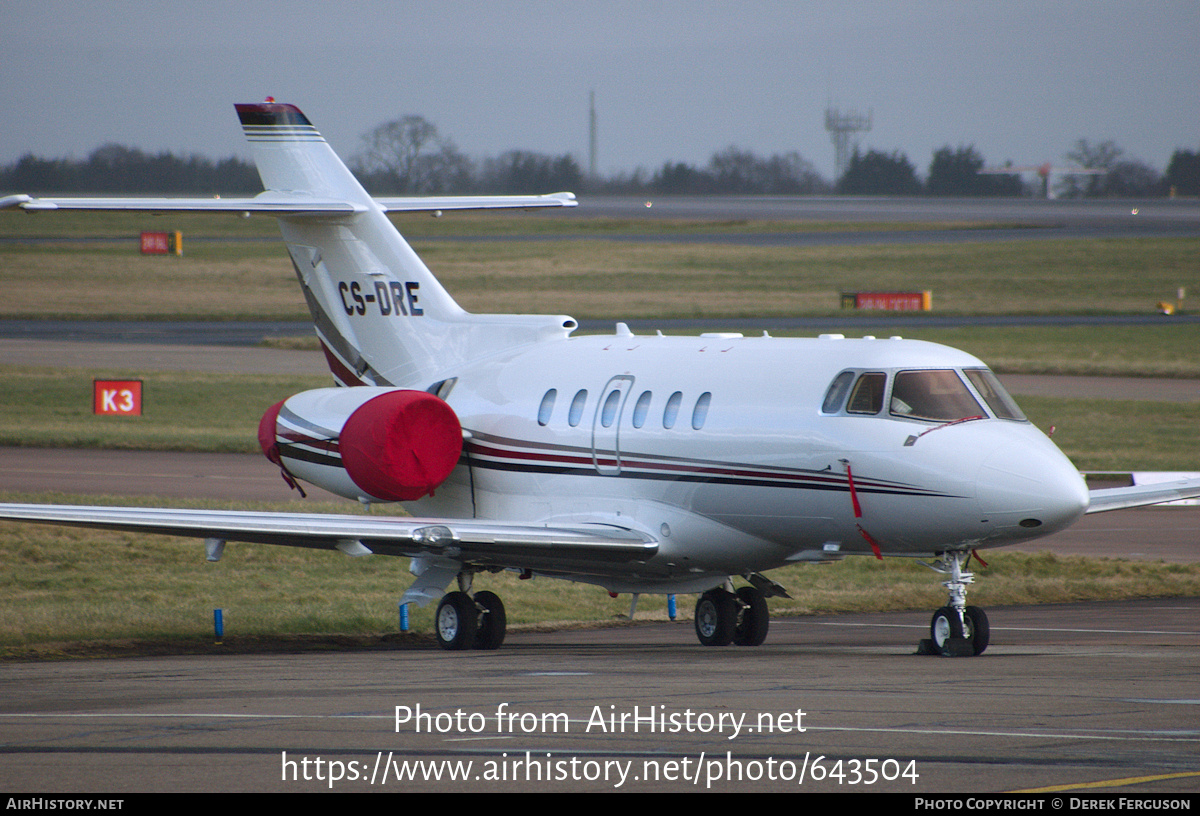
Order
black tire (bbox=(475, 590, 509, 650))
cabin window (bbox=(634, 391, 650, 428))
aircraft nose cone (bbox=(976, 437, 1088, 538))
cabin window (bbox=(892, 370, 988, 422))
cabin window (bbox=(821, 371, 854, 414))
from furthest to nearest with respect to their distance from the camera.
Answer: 1. black tire (bbox=(475, 590, 509, 650))
2. cabin window (bbox=(634, 391, 650, 428))
3. cabin window (bbox=(821, 371, 854, 414))
4. cabin window (bbox=(892, 370, 988, 422))
5. aircraft nose cone (bbox=(976, 437, 1088, 538))

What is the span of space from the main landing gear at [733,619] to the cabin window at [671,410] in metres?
2.34

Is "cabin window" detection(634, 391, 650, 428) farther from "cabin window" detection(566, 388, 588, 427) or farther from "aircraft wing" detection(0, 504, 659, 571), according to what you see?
"aircraft wing" detection(0, 504, 659, 571)

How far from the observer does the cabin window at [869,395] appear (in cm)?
1636

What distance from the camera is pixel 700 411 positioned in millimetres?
17703

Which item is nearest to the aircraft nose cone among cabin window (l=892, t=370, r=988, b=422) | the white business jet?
the white business jet

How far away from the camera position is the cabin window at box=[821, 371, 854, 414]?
16.5 meters

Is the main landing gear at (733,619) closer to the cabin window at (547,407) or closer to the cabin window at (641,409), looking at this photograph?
the cabin window at (641,409)

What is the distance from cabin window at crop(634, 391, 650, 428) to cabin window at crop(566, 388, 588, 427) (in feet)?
2.87

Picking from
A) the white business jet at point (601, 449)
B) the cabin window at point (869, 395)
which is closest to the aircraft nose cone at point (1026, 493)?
the white business jet at point (601, 449)

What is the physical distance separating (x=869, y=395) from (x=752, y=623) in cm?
395

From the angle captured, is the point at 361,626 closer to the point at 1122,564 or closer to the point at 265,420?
the point at 265,420

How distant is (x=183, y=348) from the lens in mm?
60156

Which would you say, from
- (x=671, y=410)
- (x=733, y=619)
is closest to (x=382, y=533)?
(x=671, y=410)

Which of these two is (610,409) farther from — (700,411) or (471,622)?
(471,622)
